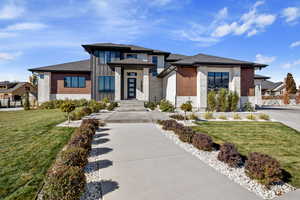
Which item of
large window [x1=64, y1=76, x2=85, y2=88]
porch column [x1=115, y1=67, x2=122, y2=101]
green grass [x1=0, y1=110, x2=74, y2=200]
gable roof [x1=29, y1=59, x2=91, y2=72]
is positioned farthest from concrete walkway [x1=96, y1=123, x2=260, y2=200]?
gable roof [x1=29, y1=59, x2=91, y2=72]

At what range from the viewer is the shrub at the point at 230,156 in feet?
11.9

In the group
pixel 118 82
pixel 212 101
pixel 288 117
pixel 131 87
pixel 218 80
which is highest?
pixel 218 80

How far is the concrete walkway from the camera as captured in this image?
8.38 feet

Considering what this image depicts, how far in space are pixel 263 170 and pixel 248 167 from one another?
279mm

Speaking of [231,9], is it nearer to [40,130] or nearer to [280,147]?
[280,147]

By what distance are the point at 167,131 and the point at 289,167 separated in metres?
4.33

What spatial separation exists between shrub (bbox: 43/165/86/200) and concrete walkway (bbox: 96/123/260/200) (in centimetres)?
50

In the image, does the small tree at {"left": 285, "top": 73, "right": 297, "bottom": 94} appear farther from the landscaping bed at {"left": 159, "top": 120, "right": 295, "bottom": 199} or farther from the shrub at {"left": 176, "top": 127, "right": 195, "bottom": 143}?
the landscaping bed at {"left": 159, "top": 120, "right": 295, "bottom": 199}

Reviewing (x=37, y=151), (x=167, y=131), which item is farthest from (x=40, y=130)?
(x=167, y=131)

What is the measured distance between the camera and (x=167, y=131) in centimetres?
700

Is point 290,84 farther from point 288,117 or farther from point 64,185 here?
point 64,185

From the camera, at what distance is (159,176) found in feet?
10.3

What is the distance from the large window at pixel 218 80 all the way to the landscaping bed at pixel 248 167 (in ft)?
36.5

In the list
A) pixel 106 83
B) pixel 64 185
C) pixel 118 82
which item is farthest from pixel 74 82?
pixel 64 185
